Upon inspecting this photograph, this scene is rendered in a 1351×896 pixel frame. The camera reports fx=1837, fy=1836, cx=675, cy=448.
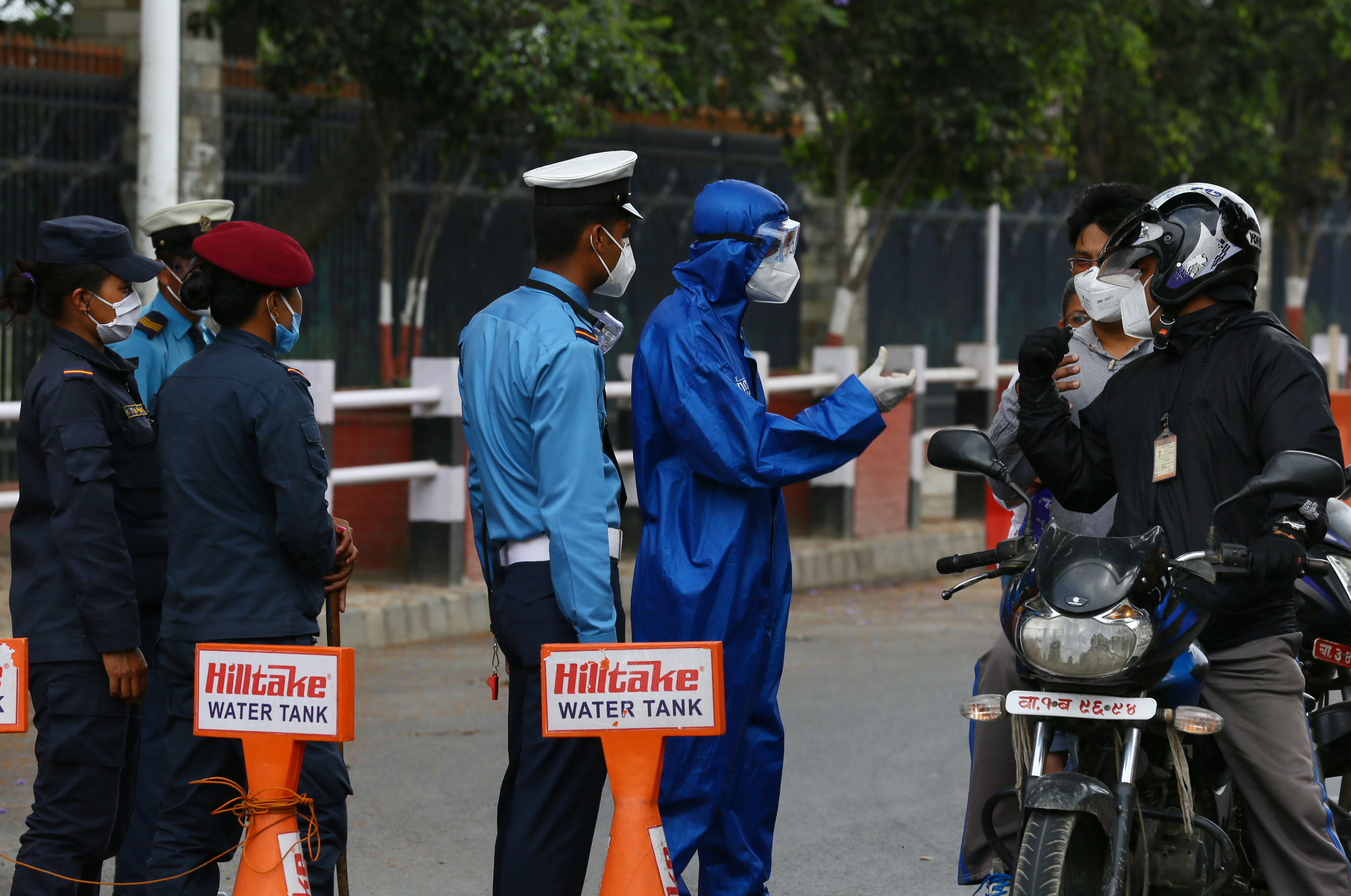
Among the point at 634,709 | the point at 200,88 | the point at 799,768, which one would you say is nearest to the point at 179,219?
the point at 634,709

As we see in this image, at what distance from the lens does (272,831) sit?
158 inches

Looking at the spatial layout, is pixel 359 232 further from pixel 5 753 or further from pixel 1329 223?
pixel 1329 223

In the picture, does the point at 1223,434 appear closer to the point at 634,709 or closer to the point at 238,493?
the point at 634,709

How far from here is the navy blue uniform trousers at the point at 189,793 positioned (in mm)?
4137

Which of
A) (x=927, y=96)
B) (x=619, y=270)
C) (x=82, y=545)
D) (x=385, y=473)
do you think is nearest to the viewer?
(x=82, y=545)

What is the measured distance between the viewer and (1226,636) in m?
3.99

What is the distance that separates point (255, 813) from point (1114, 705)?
1.85 m

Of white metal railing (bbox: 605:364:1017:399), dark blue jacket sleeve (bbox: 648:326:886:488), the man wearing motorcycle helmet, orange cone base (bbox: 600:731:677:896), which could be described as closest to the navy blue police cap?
dark blue jacket sleeve (bbox: 648:326:886:488)

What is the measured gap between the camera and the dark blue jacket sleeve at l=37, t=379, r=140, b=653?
431cm

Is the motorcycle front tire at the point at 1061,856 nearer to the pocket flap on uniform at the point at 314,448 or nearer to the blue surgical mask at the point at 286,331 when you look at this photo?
the pocket flap on uniform at the point at 314,448

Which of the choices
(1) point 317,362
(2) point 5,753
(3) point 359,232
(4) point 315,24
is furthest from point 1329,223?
(2) point 5,753

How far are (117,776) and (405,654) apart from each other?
4.72 m

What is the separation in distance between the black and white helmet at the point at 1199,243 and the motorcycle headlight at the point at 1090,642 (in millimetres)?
857

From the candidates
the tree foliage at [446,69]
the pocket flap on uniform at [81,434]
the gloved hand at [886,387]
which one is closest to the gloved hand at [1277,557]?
the gloved hand at [886,387]
